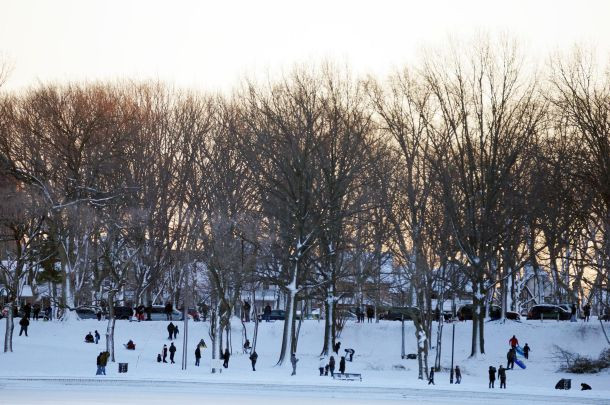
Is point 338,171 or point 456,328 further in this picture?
point 456,328

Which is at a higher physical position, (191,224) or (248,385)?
(191,224)

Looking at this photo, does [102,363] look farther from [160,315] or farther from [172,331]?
[160,315]

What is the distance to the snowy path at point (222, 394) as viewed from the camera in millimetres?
45719

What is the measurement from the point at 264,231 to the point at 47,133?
1662 centimetres

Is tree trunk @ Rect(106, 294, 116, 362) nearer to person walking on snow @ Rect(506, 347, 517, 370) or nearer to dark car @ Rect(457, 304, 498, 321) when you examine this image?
person walking on snow @ Rect(506, 347, 517, 370)

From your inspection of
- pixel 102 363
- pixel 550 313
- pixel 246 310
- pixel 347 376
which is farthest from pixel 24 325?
pixel 550 313

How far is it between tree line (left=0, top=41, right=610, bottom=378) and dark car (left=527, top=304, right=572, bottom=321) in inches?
136

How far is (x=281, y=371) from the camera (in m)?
59.5

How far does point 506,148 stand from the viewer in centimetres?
6738

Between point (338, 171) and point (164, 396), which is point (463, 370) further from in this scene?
point (164, 396)

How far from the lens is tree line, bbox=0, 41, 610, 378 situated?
6562 centimetres

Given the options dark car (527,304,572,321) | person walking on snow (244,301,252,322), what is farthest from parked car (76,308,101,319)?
dark car (527,304,572,321)

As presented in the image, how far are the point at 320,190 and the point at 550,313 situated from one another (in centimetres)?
1992

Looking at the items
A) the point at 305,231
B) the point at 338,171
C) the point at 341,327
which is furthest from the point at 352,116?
the point at 341,327
